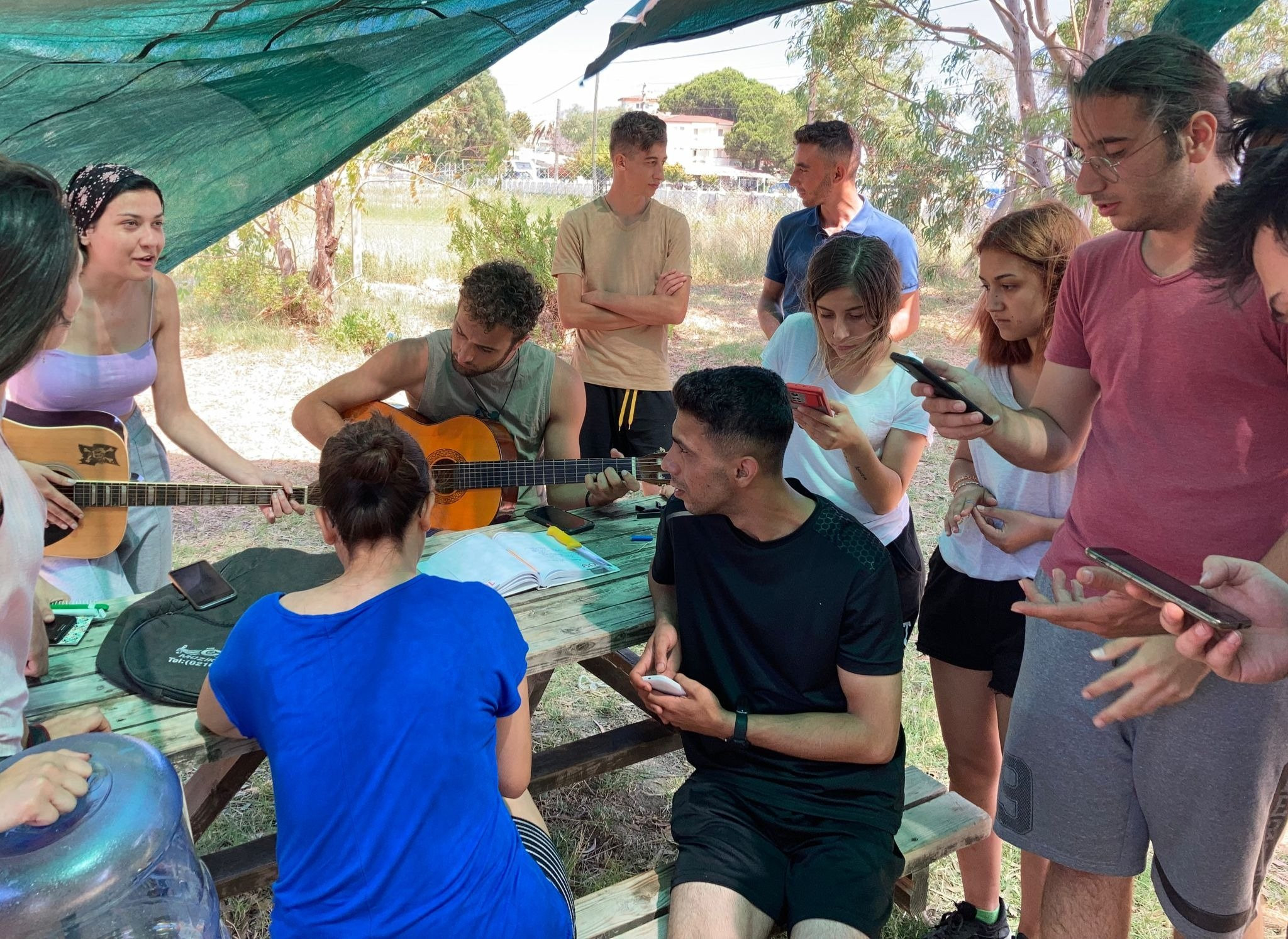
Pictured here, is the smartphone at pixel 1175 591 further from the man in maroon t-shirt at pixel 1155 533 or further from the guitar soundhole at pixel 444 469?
the guitar soundhole at pixel 444 469

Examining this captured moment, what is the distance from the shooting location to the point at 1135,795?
1970 millimetres

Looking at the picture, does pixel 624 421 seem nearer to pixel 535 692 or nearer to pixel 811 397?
pixel 535 692

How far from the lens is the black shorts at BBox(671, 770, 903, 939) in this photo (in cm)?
207

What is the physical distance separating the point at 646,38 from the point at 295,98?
122cm

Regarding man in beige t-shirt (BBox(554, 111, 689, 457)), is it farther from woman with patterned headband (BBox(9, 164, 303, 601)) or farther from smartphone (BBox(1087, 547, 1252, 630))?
smartphone (BBox(1087, 547, 1252, 630))

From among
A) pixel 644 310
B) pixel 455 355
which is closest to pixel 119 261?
pixel 455 355

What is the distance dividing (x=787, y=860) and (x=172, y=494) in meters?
2.22

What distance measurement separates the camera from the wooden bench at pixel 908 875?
221 centimetres

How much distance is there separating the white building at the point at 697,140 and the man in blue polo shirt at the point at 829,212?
2263 inches

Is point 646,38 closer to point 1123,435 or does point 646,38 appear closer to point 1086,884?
point 1123,435

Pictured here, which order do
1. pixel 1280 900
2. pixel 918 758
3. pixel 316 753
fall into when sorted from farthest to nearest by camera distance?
pixel 918 758 → pixel 1280 900 → pixel 316 753

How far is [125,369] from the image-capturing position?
318 centimetres

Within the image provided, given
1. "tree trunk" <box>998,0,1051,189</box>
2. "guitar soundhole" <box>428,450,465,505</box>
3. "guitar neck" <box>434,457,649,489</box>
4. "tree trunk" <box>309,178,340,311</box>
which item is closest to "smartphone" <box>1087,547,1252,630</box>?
"guitar neck" <box>434,457,649,489</box>

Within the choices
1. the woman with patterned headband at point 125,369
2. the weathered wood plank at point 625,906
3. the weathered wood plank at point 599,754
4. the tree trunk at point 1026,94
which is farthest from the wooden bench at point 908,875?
the tree trunk at point 1026,94
